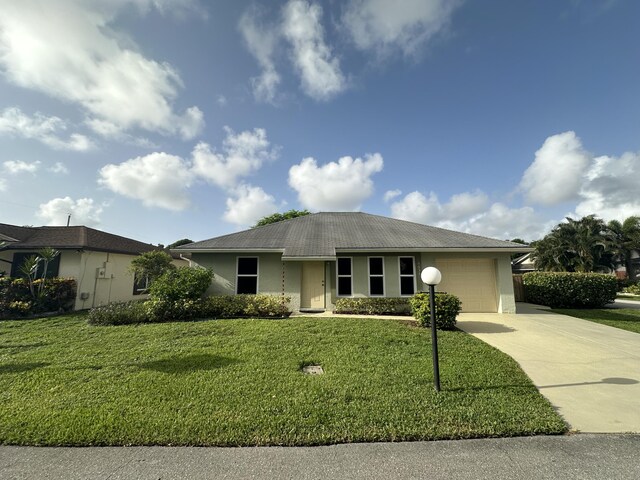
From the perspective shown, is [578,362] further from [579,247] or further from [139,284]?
[579,247]

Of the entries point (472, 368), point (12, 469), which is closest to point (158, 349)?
point (12, 469)

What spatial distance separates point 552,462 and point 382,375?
247cm

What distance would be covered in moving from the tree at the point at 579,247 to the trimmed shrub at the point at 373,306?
2623 centimetres

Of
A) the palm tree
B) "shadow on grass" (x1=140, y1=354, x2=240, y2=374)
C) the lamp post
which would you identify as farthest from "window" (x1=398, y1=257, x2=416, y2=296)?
the palm tree

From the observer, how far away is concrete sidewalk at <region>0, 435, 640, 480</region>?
8.96 feet

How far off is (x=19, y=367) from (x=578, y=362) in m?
11.3

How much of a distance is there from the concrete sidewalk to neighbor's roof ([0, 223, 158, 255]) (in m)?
12.4

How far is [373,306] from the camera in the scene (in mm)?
11055

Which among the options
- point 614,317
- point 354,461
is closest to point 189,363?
point 354,461

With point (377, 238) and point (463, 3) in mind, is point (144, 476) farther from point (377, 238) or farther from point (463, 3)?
point (463, 3)

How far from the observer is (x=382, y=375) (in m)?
5.02

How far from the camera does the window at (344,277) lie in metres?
11.9

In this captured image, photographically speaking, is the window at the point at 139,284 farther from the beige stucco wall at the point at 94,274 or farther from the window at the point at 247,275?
the window at the point at 247,275

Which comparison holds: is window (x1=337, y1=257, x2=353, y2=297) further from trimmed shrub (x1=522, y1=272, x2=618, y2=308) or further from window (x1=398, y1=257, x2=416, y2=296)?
trimmed shrub (x1=522, y1=272, x2=618, y2=308)
